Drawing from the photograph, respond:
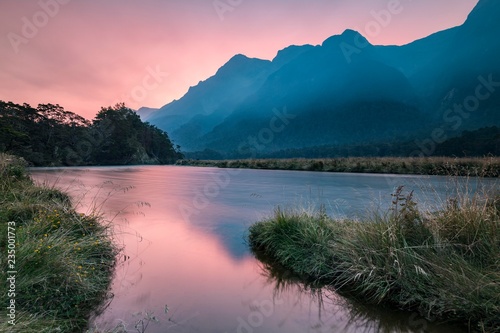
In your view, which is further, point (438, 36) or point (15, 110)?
point (438, 36)

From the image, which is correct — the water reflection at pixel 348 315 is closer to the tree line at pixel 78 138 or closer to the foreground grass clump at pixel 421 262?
the foreground grass clump at pixel 421 262

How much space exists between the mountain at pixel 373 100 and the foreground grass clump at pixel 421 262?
90984mm

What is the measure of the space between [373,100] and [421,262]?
139 meters

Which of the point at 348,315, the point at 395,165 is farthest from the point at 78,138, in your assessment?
the point at 348,315

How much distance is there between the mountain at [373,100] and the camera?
104625 mm

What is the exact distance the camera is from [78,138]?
7175 centimetres

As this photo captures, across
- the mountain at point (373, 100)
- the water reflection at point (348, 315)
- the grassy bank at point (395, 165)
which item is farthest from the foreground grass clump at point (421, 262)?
the mountain at point (373, 100)

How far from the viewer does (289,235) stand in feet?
19.2

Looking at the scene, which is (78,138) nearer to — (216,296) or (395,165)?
(395,165)

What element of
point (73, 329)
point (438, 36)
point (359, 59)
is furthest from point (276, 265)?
point (438, 36)

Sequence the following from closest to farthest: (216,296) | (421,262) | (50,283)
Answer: (50,283), (421,262), (216,296)

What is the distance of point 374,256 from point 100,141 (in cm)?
8861

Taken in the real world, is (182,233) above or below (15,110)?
below

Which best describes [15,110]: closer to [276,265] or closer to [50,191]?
[50,191]
